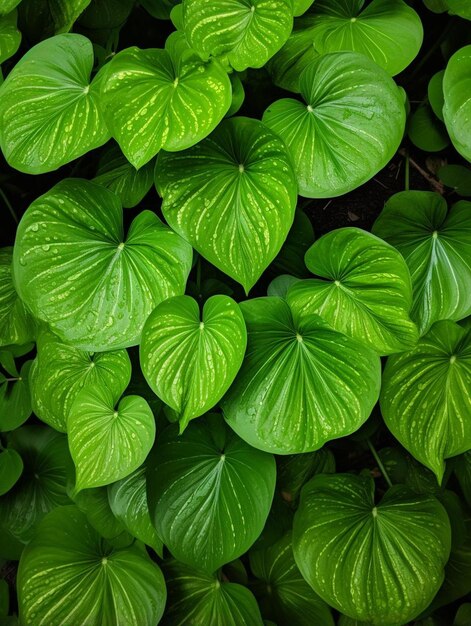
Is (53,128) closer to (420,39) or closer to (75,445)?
(75,445)

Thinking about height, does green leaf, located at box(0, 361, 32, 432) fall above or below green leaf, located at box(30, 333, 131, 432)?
below

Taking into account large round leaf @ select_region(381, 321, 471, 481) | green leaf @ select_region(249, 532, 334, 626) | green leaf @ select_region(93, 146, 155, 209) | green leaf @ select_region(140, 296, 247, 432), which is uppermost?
green leaf @ select_region(93, 146, 155, 209)

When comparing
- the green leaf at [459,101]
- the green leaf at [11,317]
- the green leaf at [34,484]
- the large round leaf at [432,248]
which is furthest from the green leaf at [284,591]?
the green leaf at [459,101]

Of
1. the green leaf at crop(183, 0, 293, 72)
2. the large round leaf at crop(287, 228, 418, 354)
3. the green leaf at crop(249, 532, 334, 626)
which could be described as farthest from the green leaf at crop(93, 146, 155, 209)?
the green leaf at crop(249, 532, 334, 626)

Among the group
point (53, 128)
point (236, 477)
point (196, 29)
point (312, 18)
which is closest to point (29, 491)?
point (236, 477)

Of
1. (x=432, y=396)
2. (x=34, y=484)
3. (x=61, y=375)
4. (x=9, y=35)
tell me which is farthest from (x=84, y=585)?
(x=9, y=35)

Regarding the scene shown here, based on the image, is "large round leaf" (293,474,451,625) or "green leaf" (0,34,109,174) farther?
"large round leaf" (293,474,451,625)

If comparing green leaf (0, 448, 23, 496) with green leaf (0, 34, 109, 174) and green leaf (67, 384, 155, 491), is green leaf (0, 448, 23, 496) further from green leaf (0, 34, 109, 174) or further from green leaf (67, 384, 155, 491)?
green leaf (0, 34, 109, 174)
